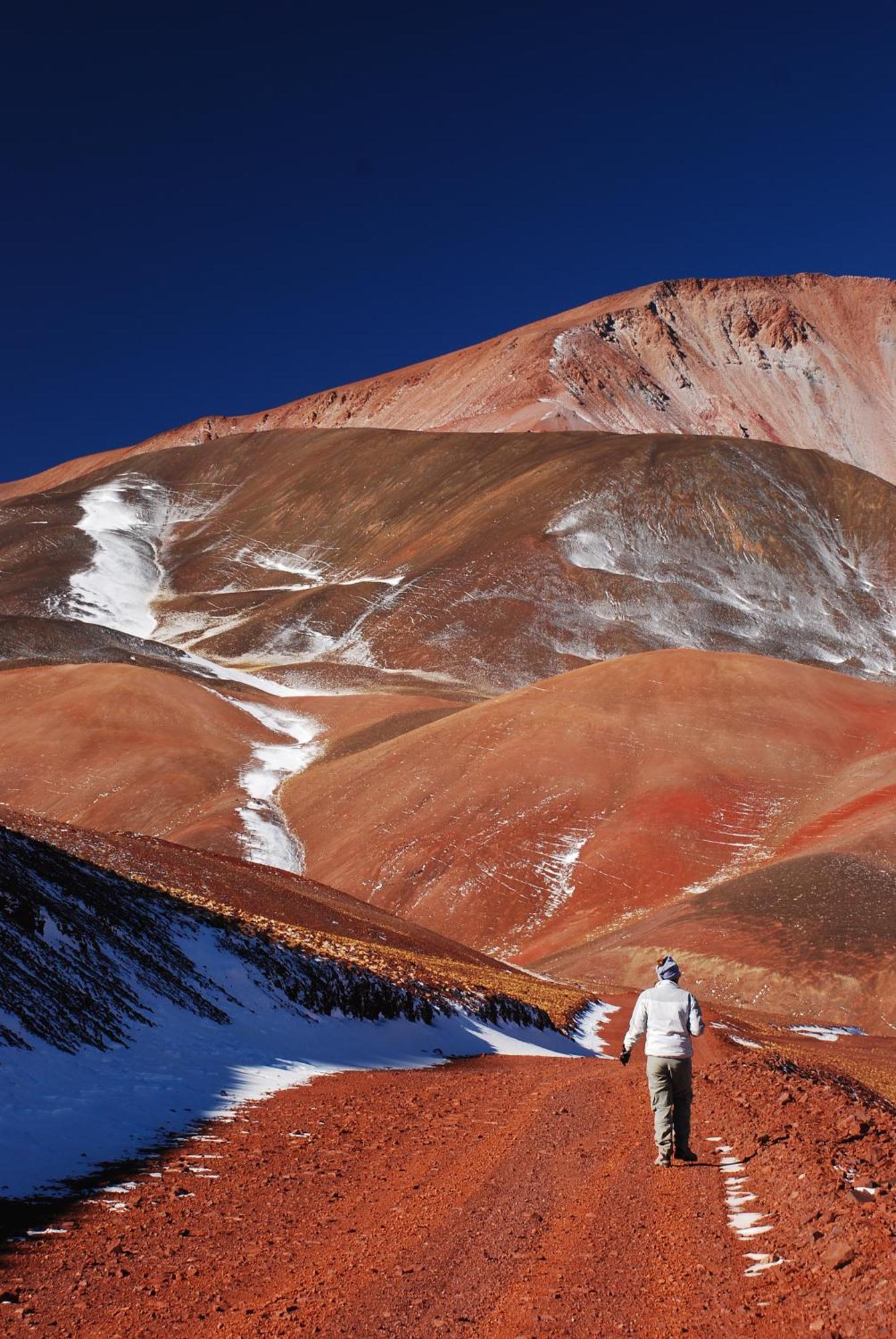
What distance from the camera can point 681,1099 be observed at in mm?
10227

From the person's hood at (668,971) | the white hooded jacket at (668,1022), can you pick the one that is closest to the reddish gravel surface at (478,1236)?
the white hooded jacket at (668,1022)

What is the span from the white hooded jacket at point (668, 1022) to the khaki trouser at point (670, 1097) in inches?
3.4

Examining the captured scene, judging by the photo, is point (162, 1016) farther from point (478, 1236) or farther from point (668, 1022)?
point (478, 1236)

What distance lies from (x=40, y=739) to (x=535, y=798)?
138ft

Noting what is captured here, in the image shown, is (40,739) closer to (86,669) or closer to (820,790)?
(86,669)

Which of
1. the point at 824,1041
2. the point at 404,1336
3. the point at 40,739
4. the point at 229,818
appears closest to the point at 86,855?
the point at 824,1041

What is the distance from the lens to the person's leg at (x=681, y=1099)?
1016cm

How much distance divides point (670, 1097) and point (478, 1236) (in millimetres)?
2818

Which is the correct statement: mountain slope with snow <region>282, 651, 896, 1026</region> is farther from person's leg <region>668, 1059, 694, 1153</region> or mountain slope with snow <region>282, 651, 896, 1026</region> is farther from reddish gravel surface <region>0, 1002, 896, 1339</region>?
person's leg <region>668, 1059, 694, 1153</region>

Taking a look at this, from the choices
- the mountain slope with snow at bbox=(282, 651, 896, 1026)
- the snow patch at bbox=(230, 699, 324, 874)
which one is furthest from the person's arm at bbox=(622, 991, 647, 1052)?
the snow patch at bbox=(230, 699, 324, 874)

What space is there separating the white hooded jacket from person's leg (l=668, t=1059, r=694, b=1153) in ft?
0.34

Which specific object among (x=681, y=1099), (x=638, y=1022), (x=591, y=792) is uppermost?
(x=591, y=792)

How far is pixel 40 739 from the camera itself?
288 ft

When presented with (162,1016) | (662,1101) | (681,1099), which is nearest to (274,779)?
(162,1016)
